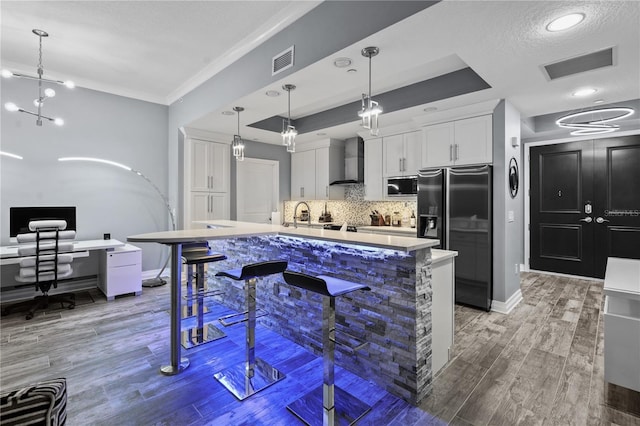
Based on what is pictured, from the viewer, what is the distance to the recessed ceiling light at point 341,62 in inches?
104

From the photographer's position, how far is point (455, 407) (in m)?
2.04

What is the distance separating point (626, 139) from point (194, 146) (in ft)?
22.9

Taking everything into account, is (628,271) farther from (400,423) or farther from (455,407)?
(400,423)

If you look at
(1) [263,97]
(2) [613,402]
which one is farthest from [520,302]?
(1) [263,97]

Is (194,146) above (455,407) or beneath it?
above

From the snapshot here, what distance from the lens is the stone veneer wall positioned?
2111 mm

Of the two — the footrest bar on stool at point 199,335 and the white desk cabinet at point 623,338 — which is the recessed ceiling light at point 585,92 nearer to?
the white desk cabinet at point 623,338

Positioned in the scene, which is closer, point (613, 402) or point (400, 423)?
point (400, 423)

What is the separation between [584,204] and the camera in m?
5.32

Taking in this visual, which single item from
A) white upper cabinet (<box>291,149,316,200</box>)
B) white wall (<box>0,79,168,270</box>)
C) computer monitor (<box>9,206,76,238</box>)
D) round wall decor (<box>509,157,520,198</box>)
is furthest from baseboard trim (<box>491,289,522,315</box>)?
computer monitor (<box>9,206,76,238</box>)

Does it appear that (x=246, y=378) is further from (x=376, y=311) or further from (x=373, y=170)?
(x=373, y=170)

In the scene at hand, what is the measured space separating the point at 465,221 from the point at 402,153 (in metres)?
1.56

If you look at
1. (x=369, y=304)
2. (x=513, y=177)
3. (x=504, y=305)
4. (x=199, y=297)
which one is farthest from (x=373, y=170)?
(x=199, y=297)

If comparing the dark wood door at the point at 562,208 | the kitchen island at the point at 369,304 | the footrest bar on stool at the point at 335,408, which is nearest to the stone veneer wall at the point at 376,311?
the kitchen island at the point at 369,304
